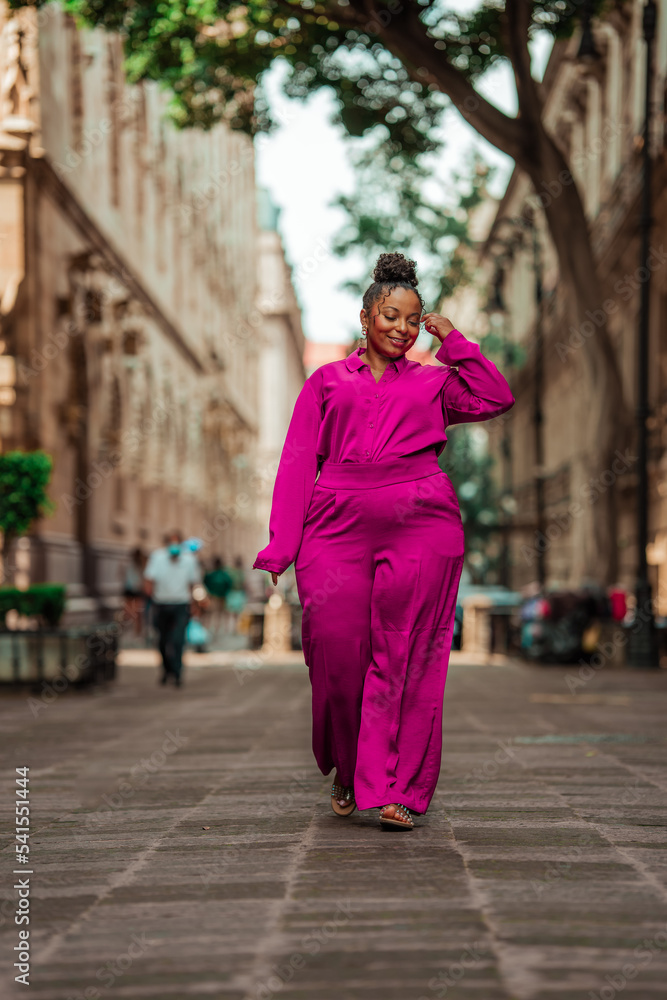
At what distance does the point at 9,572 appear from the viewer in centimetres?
1916

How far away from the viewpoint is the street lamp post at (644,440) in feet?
56.4

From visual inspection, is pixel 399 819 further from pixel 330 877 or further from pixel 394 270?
pixel 394 270

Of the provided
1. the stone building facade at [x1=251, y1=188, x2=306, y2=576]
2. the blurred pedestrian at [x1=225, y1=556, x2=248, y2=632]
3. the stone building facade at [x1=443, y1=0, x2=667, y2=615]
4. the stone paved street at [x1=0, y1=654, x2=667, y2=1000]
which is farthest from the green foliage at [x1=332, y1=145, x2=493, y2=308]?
the stone building facade at [x1=251, y1=188, x2=306, y2=576]

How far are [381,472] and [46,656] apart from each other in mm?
8885

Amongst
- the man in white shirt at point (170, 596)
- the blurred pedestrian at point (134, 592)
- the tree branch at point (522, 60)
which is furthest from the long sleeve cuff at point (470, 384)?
the blurred pedestrian at point (134, 592)

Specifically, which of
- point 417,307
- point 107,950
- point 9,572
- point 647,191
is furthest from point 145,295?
point 107,950

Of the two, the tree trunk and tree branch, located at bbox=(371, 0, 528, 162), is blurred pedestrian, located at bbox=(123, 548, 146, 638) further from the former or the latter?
tree branch, located at bbox=(371, 0, 528, 162)

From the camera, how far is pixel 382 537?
5023 millimetres

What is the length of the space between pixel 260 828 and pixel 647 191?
14.5 meters

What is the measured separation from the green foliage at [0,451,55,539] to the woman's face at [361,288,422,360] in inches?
352

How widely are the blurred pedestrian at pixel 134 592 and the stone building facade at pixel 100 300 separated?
1.00ft

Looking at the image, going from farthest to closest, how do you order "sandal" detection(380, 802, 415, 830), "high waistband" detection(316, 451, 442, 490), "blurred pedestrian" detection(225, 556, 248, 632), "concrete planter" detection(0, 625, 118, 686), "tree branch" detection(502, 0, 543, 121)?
"blurred pedestrian" detection(225, 556, 248, 632)
"tree branch" detection(502, 0, 543, 121)
"concrete planter" detection(0, 625, 118, 686)
"high waistband" detection(316, 451, 442, 490)
"sandal" detection(380, 802, 415, 830)

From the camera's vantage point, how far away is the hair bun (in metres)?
5.19

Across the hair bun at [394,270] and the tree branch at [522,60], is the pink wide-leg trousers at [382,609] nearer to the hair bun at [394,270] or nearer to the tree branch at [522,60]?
the hair bun at [394,270]
